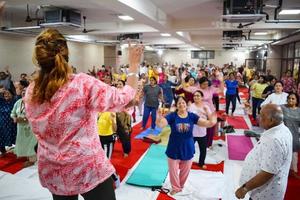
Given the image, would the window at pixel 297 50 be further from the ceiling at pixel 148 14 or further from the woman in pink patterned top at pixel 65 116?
the woman in pink patterned top at pixel 65 116

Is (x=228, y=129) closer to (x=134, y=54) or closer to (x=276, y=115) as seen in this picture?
(x=276, y=115)

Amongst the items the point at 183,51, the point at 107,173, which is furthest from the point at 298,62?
the point at 183,51

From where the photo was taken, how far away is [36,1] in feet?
17.9

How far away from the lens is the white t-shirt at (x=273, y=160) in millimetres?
2023

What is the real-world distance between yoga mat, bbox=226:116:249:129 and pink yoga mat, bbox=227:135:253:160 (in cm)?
103

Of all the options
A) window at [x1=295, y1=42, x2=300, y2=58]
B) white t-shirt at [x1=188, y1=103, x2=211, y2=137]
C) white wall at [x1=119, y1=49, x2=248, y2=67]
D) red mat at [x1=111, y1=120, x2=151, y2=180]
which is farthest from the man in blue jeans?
white wall at [x1=119, y1=49, x2=248, y2=67]

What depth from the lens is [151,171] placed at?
447 cm

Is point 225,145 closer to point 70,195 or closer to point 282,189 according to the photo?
point 282,189

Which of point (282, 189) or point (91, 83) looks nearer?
point (91, 83)

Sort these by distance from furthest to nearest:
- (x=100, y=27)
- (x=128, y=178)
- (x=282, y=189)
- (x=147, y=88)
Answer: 1. (x=100, y=27)
2. (x=147, y=88)
3. (x=128, y=178)
4. (x=282, y=189)

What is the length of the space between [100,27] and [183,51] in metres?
19.4

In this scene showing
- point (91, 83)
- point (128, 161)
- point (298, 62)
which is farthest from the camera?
point (298, 62)

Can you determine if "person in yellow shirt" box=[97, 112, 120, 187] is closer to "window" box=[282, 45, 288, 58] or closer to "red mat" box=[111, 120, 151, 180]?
"red mat" box=[111, 120, 151, 180]

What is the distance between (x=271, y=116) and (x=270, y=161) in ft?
1.24
